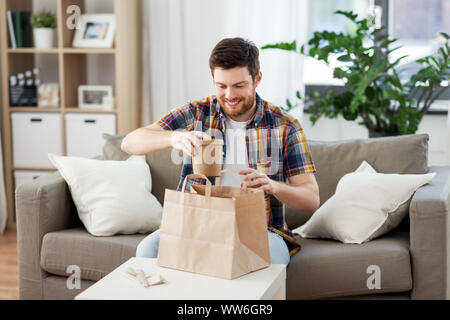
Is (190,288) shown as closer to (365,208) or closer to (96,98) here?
(365,208)

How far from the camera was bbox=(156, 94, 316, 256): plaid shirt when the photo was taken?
207 centimetres

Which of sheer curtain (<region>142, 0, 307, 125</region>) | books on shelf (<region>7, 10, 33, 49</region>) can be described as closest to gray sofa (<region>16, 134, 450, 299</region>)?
sheer curtain (<region>142, 0, 307, 125</region>)

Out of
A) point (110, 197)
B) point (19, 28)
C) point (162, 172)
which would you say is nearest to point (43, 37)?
point (19, 28)

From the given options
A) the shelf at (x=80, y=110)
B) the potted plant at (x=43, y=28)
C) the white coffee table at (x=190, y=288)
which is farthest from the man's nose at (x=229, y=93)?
the potted plant at (x=43, y=28)

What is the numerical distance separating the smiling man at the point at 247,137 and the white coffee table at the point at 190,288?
0.30 meters

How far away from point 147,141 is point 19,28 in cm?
225

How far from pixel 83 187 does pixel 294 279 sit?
0.95 m

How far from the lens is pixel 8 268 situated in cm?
325

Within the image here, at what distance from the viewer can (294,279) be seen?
2.16 m

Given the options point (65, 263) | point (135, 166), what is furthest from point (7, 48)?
point (65, 263)

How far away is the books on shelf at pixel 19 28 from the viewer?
Answer: 12.6 ft

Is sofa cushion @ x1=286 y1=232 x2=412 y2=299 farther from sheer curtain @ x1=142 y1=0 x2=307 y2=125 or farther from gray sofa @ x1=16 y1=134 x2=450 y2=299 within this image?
sheer curtain @ x1=142 y1=0 x2=307 y2=125

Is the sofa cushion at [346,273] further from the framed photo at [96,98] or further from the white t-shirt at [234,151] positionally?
the framed photo at [96,98]
